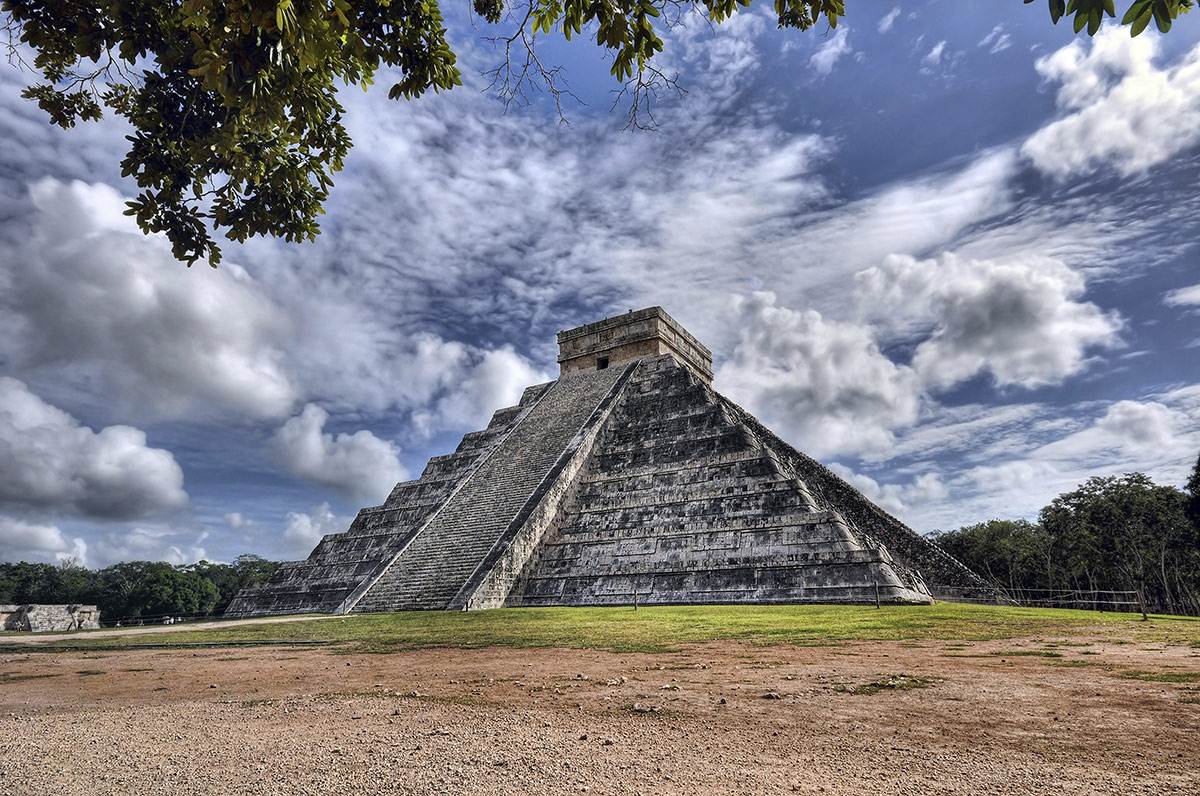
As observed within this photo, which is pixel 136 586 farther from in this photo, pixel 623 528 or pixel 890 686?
pixel 890 686

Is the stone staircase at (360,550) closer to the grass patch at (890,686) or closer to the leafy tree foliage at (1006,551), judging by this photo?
the grass patch at (890,686)

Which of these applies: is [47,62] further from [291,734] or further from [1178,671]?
[1178,671]

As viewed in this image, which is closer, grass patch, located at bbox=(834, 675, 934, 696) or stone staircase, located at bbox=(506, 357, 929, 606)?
grass patch, located at bbox=(834, 675, 934, 696)

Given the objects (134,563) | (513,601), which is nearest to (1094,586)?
(513,601)

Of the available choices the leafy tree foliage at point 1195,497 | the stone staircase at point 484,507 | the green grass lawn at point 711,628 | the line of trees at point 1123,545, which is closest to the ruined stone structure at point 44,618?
the stone staircase at point 484,507

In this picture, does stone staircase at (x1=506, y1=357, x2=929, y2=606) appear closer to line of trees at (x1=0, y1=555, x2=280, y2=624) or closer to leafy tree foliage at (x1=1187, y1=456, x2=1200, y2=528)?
leafy tree foliage at (x1=1187, y1=456, x2=1200, y2=528)

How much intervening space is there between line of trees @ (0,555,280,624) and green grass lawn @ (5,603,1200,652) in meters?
30.1

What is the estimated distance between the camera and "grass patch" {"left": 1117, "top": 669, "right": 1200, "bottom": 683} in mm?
4062

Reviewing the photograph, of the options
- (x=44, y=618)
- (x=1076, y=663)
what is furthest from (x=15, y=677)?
(x=44, y=618)

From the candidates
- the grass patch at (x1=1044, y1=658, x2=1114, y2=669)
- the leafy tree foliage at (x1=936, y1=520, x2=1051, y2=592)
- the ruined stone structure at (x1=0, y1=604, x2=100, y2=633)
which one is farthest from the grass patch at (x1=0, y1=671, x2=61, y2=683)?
the leafy tree foliage at (x1=936, y1=520, x2=1051, y2=592)

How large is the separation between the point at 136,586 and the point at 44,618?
112 ft

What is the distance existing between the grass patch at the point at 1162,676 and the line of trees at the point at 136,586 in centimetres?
3876

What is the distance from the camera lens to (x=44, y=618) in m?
16.9

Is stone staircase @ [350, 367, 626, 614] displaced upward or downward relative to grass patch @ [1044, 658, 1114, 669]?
upward
